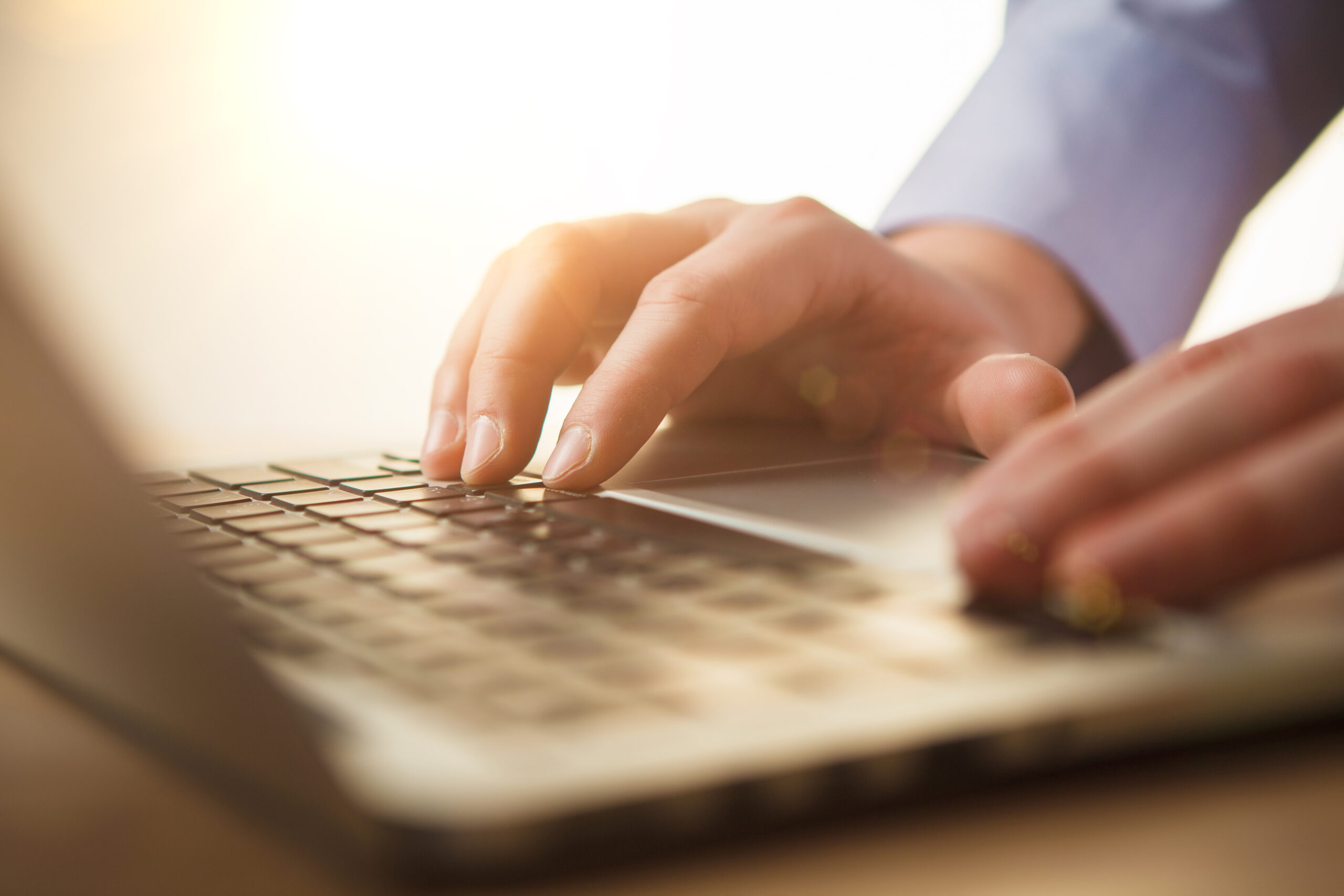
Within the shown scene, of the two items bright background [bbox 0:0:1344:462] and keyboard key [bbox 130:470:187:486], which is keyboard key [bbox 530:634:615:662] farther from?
bright background [bbox 0:0:1344:462]

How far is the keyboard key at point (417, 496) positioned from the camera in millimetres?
471

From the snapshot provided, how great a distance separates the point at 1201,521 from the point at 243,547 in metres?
0.31

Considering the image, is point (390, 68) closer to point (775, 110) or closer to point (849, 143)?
point (775, 110)

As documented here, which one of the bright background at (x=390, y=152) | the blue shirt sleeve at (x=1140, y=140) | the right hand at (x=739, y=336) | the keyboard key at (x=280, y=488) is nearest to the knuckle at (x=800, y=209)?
the right hand at (x=739, y=336)

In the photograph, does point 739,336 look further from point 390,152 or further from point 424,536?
point 390,152

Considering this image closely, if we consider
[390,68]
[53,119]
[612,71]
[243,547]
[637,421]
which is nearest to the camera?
[243,547]

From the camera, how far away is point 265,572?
33 centimetres

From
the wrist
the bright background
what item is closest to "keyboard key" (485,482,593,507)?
the wrist

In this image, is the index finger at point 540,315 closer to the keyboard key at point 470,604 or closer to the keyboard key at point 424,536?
the keyboard key at point 424,536

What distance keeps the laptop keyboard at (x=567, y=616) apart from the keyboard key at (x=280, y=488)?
0.08 metres

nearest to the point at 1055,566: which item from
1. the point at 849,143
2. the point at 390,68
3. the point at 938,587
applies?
the point at 938,587

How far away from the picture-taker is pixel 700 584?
0.29 m

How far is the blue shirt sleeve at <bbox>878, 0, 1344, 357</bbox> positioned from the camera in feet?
3.18

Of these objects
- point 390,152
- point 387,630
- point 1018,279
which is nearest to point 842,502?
point 387,630
